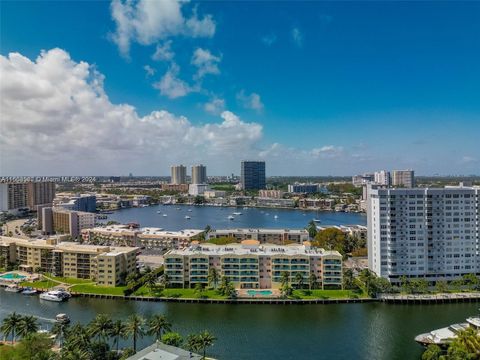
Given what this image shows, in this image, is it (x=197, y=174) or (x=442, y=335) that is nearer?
(x=442, y=335)

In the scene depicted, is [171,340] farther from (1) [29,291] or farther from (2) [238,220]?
(2) [238,220]

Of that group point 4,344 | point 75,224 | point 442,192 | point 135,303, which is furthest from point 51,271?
point 442,192

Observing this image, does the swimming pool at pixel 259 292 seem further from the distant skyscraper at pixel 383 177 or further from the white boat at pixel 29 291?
the distant skyscraper at pixel 383 177

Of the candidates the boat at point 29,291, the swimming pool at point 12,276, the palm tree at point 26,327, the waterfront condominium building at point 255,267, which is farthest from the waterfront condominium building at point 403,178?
the palm tree at point 26,327

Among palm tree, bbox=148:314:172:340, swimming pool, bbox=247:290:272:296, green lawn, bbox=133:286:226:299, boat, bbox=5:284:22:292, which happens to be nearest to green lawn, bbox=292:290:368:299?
swimming pool, bbox=247:290:272:296

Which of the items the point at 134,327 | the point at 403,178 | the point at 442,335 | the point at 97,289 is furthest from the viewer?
the point at 403,178

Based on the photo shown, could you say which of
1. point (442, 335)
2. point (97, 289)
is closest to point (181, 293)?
point (97, 289)

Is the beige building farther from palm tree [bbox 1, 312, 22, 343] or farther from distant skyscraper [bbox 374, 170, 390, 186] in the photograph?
distant skyscraper [bbox 374, 170, 390, 186]
